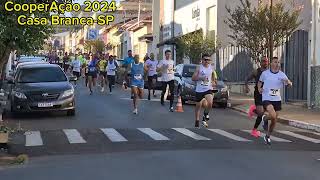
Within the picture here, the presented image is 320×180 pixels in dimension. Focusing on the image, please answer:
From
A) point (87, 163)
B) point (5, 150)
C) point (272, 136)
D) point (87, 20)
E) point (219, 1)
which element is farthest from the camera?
point (219, 1)

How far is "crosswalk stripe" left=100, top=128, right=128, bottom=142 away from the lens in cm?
1209

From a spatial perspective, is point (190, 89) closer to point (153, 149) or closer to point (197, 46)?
point (197, 46)

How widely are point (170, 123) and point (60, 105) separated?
3133 mm

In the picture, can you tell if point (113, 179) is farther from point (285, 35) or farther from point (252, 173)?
point (285, 35)

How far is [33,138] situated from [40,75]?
17.5 ft

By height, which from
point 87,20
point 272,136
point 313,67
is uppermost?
point 87,20

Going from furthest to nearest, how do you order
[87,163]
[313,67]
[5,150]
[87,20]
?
[313,67]
[87,20]
[5,150]
[87,163]

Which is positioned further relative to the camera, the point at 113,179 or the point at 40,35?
the point at 40,35

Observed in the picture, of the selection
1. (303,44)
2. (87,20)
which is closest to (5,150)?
(87,20)

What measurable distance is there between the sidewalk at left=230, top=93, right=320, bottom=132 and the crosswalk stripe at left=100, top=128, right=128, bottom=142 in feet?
17.3

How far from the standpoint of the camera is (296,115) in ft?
59.2

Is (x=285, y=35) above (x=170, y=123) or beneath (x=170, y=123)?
above

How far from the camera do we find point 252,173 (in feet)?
28.3

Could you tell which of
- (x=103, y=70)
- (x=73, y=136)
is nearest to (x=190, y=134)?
(x=73, y=136)
